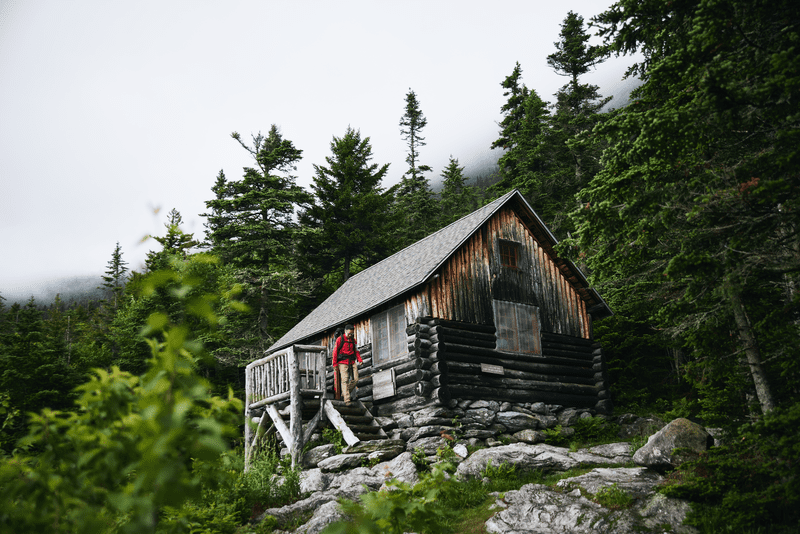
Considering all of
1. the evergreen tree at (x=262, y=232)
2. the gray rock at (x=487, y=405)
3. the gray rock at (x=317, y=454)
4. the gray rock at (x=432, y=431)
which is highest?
the evergreen tree at (x=262, y=232)

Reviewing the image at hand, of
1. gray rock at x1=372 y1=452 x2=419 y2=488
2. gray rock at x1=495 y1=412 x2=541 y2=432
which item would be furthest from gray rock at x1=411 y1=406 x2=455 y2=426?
gray rock at x1=372 y1=452 x2=419 y2=488

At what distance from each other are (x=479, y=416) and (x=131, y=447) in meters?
13.8

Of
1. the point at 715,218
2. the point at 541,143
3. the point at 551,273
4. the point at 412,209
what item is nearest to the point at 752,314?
the point at 715,218

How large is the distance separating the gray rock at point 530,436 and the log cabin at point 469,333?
1.35 meters

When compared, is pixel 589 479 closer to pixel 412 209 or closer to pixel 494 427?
pixel 494 427

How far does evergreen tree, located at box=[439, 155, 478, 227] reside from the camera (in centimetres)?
4219

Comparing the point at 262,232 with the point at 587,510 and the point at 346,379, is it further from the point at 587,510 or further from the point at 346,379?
the point at 587,510

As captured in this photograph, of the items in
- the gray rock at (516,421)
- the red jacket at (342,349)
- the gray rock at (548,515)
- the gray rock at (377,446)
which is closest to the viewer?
the gray rock at (548,515)

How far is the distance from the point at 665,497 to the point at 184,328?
333 inches

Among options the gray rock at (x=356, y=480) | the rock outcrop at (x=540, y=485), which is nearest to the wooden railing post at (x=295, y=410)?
the rock outcrop at (x=540, y=485)

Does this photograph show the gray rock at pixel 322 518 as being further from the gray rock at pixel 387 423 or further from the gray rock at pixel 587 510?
the gray rock at pixel 387 423

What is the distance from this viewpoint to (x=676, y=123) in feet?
26.5

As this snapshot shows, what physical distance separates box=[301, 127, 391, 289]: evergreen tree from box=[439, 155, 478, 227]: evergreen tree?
8386 mm

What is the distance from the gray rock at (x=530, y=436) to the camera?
1480 centimetres
